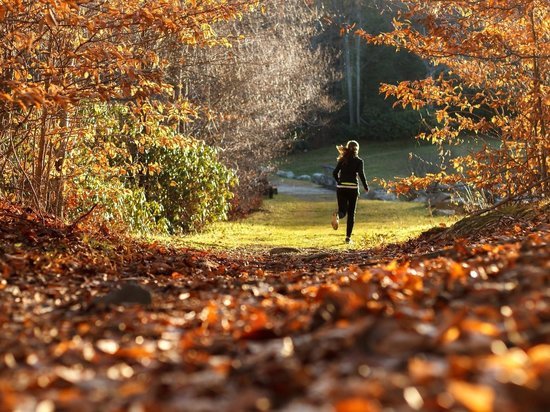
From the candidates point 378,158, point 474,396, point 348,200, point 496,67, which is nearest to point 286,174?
point 378,158

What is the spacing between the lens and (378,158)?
1543 inches

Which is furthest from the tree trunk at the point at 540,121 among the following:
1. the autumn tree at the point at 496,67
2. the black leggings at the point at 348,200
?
the black leggings at the point at 348,200

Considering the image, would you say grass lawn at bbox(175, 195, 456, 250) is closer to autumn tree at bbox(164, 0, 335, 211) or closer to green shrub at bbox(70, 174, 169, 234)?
green shrub at bbox(70, 174, 169, 234)

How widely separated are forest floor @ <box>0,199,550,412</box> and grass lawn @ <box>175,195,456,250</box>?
7.15 meters

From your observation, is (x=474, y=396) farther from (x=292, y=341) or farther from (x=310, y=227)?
(x=310, y=227)

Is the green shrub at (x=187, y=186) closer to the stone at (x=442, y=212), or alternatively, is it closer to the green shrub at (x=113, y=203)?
the green shrub at (x=113, y=203)

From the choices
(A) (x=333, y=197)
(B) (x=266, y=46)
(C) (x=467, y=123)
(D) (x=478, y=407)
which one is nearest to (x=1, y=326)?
(D) (x=478, y=407)

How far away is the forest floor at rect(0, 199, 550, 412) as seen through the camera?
2.26 m

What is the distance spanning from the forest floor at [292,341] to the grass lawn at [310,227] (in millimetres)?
7155

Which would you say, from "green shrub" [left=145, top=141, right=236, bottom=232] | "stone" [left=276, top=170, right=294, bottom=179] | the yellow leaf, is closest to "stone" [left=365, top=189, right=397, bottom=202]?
"stone" [left=276, top=170, right=294, bottom=179]

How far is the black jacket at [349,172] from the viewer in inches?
528

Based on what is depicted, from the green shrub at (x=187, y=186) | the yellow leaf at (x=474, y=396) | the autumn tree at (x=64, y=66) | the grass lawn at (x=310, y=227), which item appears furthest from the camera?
the green shrub at (x=187, y=186)

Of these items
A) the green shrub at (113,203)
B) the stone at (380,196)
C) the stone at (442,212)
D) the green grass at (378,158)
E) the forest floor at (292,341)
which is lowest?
the green grass at (378,158)

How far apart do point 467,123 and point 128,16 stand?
6055mm
